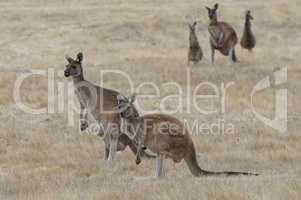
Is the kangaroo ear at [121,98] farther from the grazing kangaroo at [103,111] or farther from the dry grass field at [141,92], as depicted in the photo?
the dry grass field at [141,92]

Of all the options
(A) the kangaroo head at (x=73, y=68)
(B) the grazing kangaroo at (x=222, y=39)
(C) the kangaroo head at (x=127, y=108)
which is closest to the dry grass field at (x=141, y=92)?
(B) the grazing kangaroo at (x=222, y=39)

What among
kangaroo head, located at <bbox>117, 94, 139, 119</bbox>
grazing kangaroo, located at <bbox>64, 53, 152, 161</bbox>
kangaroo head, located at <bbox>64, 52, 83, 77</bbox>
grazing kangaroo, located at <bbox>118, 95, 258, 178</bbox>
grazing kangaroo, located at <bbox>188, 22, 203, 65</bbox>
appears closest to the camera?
grazing kangaroo, located at <bbox>118, 95, 258, 178</bbox>

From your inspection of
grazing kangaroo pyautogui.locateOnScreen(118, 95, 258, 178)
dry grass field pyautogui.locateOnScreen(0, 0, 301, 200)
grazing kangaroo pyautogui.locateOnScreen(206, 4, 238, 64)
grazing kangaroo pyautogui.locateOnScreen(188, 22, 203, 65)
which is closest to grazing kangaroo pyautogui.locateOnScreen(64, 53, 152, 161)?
dry grass field pyautogui.locateOnScreen(0, 0, 301, 200)

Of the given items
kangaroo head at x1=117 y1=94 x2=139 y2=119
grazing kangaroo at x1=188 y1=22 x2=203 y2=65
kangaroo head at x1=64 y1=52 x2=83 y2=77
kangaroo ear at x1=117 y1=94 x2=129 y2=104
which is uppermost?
grazing kangaroo at x1=188 y1=22 x2=203 y2=65

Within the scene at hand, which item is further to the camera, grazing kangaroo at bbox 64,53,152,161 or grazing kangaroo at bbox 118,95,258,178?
grazing kangaroo at bbox 64,53,152,161

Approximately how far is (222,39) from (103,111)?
12068 mm

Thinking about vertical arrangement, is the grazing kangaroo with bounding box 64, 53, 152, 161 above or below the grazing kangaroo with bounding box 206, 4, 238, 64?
below

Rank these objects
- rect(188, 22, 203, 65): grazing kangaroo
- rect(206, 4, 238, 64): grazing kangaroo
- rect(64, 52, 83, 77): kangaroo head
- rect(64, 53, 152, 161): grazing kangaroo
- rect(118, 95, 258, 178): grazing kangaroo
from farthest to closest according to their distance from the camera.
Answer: rect(206, 4, 238, 64): grazing kangaroo, rect(188, 22, 203, 65): grazing kangaroo, rect(64, 52, 83, 77): kangaroo head, rect(64, 53, 152, 161): grazing kangaroo, rect(118, 95, 258, 178): grazing kangaroo

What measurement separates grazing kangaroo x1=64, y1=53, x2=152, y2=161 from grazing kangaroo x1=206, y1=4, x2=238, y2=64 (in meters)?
11.0

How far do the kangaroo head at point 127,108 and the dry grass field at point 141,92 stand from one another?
90 centimetres

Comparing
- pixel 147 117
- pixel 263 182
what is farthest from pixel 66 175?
pixel 263 182

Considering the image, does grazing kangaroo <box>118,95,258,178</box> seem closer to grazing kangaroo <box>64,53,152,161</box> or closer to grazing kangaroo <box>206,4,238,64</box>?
grazing kangaroo <box>64,53,152,161</box>

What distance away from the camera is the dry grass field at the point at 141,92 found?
400 inches

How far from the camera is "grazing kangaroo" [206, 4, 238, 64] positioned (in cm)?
2434
